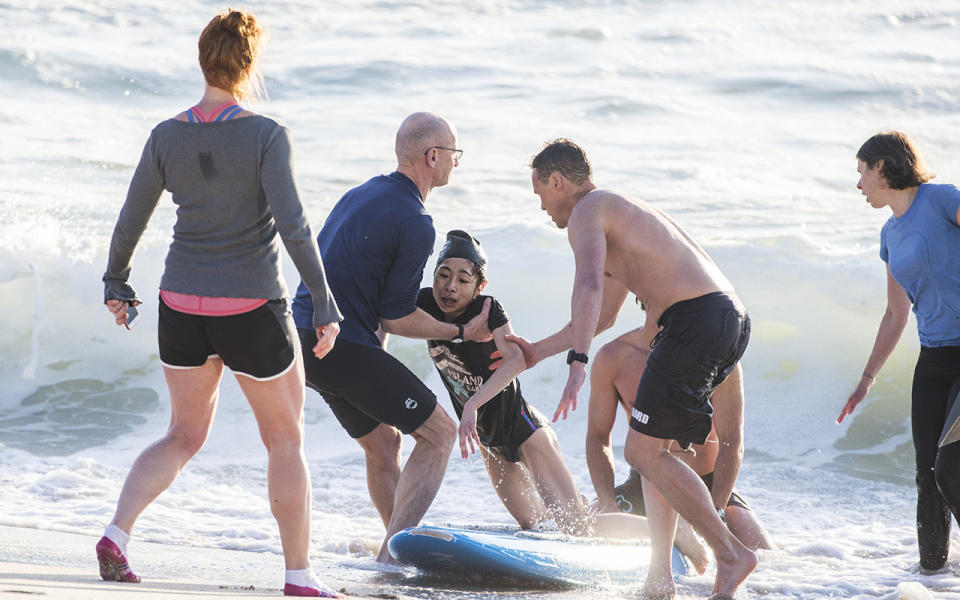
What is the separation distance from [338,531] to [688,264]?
2991 millimetres

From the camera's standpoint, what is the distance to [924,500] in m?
4.96

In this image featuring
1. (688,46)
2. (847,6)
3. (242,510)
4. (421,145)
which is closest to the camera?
(421,145)

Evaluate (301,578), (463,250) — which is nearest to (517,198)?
(463,250)

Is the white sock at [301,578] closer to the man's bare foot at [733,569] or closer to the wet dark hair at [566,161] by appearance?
the man's bare foot at [733,569]

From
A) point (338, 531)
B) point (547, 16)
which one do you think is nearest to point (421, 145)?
point (338, 531)

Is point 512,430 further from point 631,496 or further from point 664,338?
point 664,338

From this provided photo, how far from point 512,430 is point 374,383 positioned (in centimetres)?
95

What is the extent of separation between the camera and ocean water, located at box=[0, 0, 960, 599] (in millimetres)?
6727

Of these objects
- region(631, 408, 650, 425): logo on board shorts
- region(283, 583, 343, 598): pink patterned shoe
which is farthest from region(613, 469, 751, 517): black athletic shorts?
region(283, 583, 343, 598): pink patterned shoe

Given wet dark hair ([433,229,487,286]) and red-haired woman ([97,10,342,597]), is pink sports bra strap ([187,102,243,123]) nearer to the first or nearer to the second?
red-haired woman ([97,10,342,597])

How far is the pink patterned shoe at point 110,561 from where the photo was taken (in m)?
3.43

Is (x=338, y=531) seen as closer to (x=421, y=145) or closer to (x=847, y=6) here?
(x=421, y=145)

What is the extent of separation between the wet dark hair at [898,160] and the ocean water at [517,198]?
1.70 m

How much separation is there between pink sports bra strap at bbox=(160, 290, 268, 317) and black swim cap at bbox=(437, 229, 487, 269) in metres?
1.71
